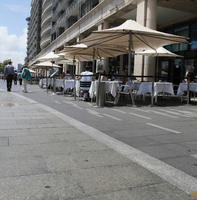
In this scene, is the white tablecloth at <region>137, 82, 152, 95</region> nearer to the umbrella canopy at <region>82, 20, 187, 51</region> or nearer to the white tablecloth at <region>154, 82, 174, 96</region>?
the white tablecloth at <region>154, 82, 174, 96</region>

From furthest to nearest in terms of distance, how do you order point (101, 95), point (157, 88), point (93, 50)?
point (93, 50)
point (157, 88)
point (101, 95)

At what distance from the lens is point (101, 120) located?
6141 millimetres

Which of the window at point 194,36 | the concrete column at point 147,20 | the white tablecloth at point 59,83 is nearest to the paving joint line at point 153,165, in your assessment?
the concrete column at point 147,20

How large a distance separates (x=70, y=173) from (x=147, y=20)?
1274cm

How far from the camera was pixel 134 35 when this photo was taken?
10.4m

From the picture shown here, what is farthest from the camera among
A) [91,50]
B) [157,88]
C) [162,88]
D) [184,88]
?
[91,50]

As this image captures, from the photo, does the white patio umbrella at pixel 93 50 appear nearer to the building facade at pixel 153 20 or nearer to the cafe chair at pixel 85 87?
the building facade at pixel 153 20

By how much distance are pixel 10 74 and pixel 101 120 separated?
1091 cm

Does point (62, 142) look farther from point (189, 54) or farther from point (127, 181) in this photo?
point (189, 54)

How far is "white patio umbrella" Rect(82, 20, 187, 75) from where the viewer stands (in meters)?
9.24

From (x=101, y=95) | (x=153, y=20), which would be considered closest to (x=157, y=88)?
(x=101, y=95)

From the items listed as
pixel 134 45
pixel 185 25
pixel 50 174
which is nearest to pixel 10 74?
pixel 134 45

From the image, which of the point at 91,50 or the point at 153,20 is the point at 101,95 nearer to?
the point at 91,50

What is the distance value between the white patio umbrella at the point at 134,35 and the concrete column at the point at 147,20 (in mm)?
2253
